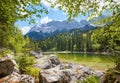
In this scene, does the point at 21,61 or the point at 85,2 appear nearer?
the point at 85,2

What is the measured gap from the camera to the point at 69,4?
31.7 feet

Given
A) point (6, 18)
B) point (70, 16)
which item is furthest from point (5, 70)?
point (70, 16)

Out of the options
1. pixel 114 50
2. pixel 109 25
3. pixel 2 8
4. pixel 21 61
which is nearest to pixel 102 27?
pixel 109 25

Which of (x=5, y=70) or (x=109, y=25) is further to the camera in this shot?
(x=5, y=70)

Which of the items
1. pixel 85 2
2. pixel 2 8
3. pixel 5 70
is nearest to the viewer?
pixel 85 2

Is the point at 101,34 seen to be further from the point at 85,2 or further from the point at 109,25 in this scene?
the point at 85,2

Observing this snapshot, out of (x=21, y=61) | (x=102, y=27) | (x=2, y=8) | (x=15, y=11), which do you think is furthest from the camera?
(x=21, y=61)

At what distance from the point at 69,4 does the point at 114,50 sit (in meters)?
2.51

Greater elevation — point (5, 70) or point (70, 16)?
point (70, 16)

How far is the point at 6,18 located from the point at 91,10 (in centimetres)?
574

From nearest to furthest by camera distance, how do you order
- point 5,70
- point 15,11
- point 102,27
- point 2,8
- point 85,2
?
1. point 85,2
2. point 102,27
3. point 2,8
4. point 15,11
5. point 5,70

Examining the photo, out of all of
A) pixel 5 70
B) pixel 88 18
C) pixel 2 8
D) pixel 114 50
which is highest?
pixel 2 8

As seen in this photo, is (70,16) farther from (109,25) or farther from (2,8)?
(2,8)

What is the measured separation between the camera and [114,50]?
969 cm
